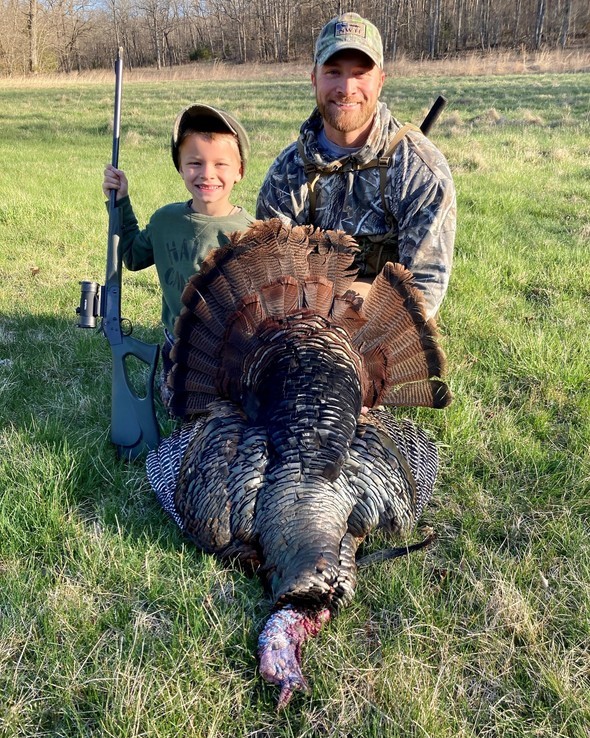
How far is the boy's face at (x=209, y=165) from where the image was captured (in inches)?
135

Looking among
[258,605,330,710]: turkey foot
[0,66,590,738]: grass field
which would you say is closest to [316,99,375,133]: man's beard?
[0,66,590,738]: grass field

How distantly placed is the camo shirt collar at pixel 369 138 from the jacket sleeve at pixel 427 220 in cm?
20

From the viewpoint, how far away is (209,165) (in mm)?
3449

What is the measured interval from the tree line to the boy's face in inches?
2058

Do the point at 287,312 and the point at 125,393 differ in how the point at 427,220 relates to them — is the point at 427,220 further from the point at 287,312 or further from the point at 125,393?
the point at 125,393

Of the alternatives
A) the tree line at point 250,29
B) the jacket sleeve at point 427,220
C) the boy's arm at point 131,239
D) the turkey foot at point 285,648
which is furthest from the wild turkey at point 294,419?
the tree line at point 250,29

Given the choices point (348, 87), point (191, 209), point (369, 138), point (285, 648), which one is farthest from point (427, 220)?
point (285, 648)

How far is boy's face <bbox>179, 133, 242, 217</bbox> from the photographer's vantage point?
3420 mm

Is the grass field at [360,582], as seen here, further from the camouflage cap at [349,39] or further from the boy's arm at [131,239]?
the camouflage cap at [349,39]

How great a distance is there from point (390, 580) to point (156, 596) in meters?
0.91

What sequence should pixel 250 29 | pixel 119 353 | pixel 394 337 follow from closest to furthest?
1. pixel 394 337
2. pixel 119 353
3. pixel 250 29

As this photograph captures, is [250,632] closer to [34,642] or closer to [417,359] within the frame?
[34,642]

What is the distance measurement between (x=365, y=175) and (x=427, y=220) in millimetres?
527

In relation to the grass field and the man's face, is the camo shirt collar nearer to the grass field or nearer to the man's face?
the man's face
